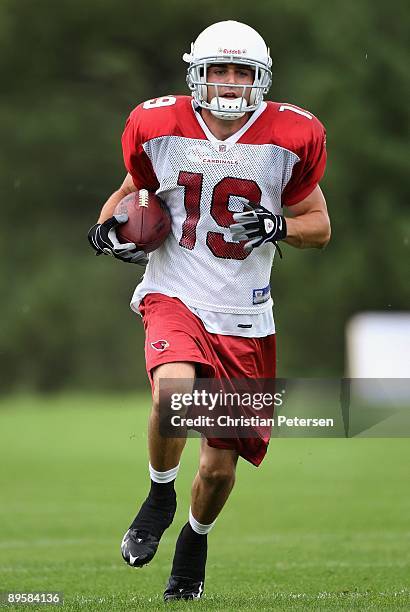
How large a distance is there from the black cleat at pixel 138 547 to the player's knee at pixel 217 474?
11.6 inches

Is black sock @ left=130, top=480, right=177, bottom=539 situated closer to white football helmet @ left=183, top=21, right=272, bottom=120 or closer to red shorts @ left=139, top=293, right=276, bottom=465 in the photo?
red shorts @ left=139, top=293, right=276, bottom=465

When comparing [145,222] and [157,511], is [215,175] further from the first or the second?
[157,511]

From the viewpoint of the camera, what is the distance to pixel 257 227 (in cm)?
462

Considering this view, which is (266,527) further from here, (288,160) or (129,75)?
(129,75)

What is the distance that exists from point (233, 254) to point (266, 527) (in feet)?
10.7

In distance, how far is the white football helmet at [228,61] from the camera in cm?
474

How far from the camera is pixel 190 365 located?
181 inches

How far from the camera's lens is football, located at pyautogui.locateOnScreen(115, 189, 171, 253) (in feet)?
15.6

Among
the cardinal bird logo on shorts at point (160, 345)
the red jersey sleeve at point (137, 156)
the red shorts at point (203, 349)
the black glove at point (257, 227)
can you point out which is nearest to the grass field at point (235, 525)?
the red shorts at point (203, 349)

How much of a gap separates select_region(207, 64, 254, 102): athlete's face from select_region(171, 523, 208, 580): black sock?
1498 mm

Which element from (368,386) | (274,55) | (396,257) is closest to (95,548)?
(368,386)

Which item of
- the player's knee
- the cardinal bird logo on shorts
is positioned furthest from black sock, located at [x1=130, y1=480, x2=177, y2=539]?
the cardinal bird logo on shorts

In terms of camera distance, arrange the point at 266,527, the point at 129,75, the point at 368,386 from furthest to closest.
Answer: the point at 129,75 → the point at 266,527 → the point at 368,386

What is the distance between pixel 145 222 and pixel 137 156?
0.27 meters
